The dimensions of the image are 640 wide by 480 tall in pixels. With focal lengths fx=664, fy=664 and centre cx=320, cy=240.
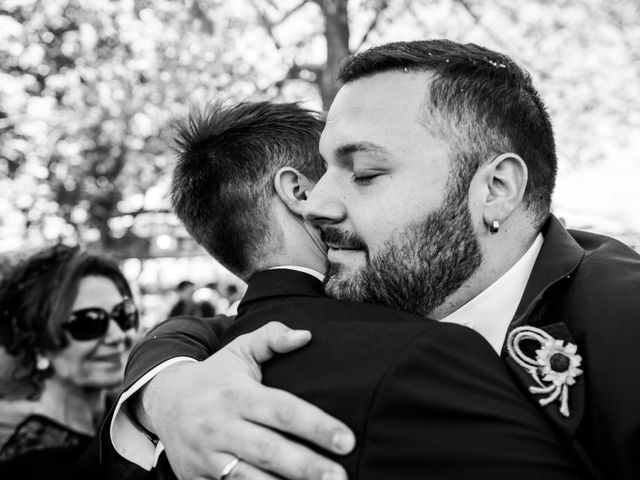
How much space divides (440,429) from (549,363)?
425 millimetres

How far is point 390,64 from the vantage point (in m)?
2.29

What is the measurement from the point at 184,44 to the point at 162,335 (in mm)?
8529

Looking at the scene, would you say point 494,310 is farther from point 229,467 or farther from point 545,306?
point 229,467

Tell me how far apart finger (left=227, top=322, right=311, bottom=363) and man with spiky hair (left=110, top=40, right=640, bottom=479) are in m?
0.06

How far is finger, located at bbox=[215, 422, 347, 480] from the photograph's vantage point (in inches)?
55.1

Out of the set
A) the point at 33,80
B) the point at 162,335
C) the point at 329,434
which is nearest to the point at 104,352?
the point at 162,335

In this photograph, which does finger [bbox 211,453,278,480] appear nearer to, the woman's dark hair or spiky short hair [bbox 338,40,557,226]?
spiky short hair [bbox 338,40,557,226]

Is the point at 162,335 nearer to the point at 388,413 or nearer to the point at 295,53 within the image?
the point at 388,413

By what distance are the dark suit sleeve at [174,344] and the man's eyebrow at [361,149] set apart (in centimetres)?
75

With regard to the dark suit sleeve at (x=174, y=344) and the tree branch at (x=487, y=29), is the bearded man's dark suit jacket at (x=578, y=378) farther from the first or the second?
the tree branch at (x=487, y=29)

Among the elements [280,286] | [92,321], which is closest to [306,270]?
[280,286]

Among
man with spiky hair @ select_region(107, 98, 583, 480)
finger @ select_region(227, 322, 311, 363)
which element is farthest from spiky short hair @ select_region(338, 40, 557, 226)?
finger @ select_region(227, 322, 311, 363)

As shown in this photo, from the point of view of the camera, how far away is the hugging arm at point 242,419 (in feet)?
4.69

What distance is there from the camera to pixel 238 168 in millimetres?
2633
